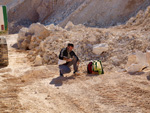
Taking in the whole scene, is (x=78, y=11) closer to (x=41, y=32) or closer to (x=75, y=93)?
(x=41, y=32)

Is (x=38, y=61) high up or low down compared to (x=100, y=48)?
down

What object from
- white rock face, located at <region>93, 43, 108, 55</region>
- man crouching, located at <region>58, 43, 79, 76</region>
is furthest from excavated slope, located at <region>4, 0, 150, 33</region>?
man crouching, located at <region>58, 43, 79, 76</region>

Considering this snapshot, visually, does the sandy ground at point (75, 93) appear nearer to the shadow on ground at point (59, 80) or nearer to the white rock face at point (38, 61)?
the shadow on ground at point (59, 80)

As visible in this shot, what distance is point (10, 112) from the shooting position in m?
2.94

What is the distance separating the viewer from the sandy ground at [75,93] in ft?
10.4

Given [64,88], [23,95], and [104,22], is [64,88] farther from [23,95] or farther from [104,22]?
[104,22]

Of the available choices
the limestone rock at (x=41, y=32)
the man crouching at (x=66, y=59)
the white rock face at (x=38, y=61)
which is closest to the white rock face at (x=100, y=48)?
the man crouching at (x=66, y=59)

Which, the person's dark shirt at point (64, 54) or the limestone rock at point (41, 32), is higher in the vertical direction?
the limestone rock at point (41, 32)

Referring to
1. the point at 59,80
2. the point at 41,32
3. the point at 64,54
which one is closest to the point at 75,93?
the point at 59,80

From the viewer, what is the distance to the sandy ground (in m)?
3.16

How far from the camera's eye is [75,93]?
12.6ft

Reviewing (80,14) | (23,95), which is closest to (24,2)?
(80,14)

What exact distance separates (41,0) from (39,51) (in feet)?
47.0

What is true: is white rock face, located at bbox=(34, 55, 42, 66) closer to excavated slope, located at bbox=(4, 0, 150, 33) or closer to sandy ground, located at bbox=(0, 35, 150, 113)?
sandy ground, located at bbox=(0, 35, 150, 113)
